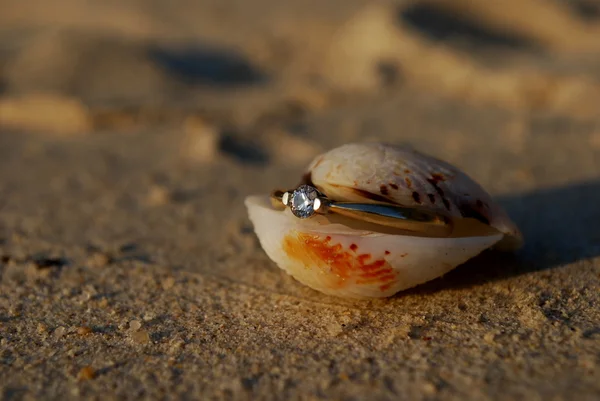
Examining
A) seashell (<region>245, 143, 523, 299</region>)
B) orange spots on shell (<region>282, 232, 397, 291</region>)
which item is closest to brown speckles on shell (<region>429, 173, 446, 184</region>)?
seashell (<region>245, 143, 523, 299</region>)

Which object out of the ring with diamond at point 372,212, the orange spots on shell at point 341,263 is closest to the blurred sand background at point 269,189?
the orange spots on shell at point 341,263

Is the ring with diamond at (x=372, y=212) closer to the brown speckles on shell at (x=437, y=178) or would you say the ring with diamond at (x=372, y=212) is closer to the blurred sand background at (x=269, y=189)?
the brown speckles on shell at (x=437, y=178)

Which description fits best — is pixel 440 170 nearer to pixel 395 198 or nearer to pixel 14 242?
pixel 395 198

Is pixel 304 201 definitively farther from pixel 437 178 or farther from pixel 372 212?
pixel 437 178

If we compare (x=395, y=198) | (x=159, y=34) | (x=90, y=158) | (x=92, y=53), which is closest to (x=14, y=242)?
(x=90, y=158)

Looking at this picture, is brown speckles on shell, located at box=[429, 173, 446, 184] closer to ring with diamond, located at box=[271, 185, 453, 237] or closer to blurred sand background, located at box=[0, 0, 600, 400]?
ring with diamond, located at box=[271, 185, 453, 237]

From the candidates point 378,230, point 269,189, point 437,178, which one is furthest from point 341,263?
point 269,189
